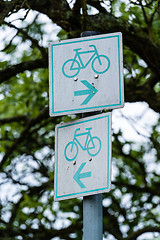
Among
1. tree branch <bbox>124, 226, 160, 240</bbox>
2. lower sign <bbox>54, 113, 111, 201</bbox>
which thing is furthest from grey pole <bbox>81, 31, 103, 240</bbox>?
tree branch <bbox>124, 226, 160, 240</bbox>

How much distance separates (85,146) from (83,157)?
59 millimetres

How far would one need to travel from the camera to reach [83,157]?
2664 mm

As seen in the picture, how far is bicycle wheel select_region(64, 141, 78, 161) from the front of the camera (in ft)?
8.86

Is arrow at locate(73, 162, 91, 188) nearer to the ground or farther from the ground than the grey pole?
farther from the ground

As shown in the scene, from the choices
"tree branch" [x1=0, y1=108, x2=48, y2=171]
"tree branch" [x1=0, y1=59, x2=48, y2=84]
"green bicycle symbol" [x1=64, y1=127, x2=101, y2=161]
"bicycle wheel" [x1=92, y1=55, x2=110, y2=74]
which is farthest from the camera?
"tree branch" [x1=0, y1=108, x2=48, y2=171]

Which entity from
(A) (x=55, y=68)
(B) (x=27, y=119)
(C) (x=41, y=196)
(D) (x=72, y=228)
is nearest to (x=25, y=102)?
(B) (x=27, y=119)

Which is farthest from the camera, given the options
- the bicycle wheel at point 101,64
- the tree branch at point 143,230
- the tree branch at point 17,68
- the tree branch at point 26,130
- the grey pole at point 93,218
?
the tree branch at point 26,130

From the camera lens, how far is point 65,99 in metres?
2.78

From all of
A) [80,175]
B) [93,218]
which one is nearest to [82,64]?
[80,175]

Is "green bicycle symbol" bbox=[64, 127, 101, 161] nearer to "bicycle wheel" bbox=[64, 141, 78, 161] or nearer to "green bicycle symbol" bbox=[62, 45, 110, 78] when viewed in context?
"bicycle wheel" bbox=[64, 141, 78, 161]

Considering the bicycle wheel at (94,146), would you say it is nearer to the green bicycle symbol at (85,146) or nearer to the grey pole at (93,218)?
the green bicycle symbol at (85,146)

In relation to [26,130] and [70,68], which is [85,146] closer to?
[70,68]

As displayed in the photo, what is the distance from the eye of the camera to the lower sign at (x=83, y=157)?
2590 mm

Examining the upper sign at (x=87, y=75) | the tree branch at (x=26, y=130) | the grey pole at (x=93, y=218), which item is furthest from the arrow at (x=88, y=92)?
the tree branch at (x=26, y=130)
